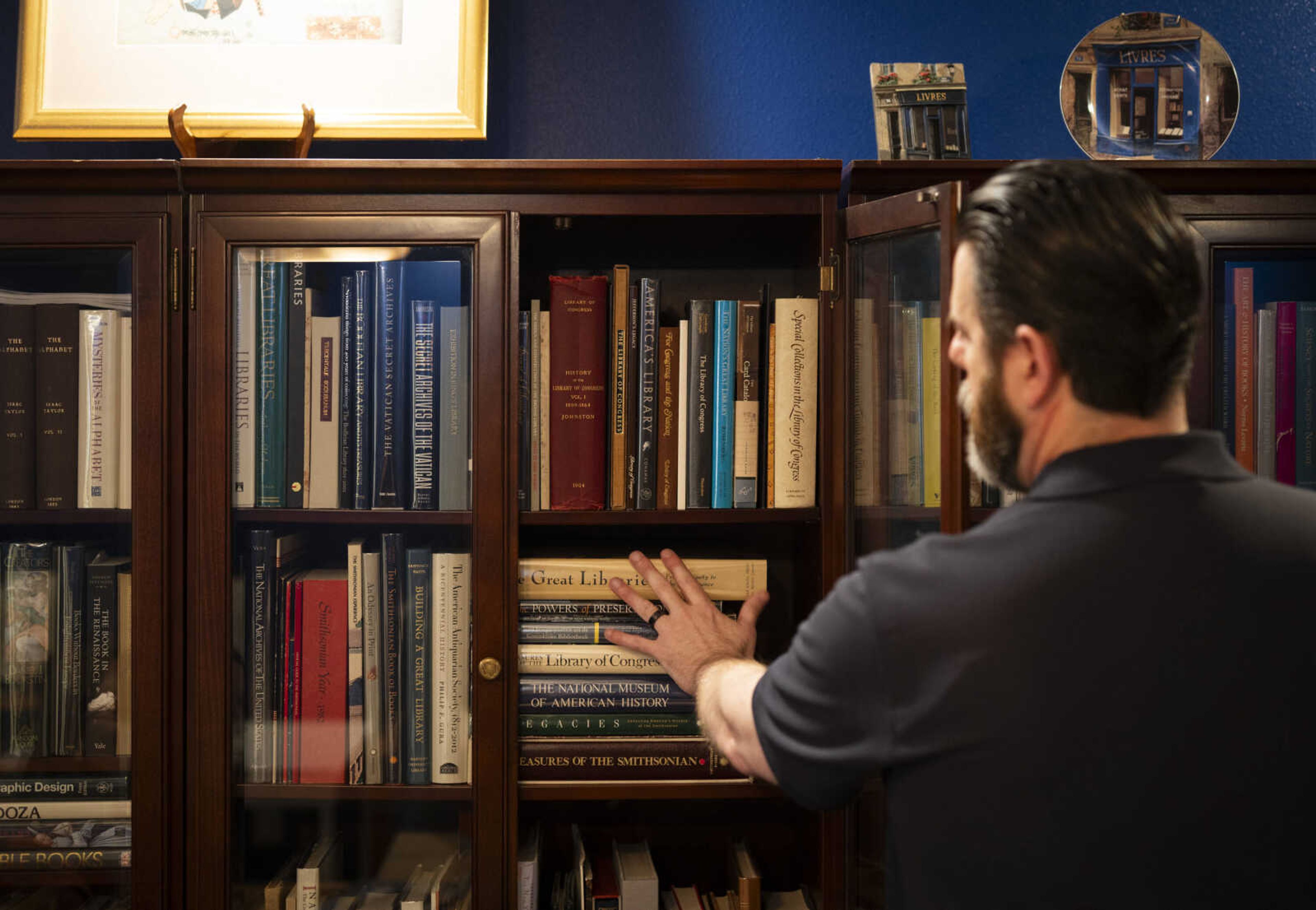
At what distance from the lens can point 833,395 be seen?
4.28 feet

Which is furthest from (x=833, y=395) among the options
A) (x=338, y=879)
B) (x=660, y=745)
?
(x=338, y=879)

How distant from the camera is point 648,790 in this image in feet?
4.35

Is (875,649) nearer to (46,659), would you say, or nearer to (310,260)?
(310,260)

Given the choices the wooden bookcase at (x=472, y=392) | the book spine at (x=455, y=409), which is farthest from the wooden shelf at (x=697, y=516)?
the book spine at (x=455, y=409)

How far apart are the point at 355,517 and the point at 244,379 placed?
0.81 feet

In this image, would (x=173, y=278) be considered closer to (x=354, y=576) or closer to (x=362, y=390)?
(x=362, y=390)

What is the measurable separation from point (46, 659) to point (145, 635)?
0.18m

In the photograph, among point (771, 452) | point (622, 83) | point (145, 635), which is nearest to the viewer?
point (145, 635)

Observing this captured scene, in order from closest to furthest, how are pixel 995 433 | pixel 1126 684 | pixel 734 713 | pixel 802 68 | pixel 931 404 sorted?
pixel 1126 684 < pixel 995 433 < pixel 734 713 < pixel 931 404 < pixel 802 68

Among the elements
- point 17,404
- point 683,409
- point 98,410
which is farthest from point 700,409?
point 17,404

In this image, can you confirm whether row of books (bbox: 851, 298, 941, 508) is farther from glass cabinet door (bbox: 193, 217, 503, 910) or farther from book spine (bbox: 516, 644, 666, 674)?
glass cabinet door (bbox: 193, 217, 503, 910)

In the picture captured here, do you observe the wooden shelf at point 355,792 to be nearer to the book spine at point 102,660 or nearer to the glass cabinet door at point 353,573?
the glass cabinet door at point 353,573

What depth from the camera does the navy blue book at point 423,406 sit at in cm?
131

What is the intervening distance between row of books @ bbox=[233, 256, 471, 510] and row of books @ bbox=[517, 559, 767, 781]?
8.1 inches
